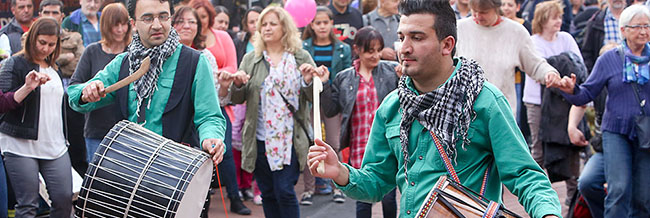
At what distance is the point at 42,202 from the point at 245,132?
2083 millimetres

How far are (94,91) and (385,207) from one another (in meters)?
2.90

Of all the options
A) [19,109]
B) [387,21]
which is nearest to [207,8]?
[387,21]

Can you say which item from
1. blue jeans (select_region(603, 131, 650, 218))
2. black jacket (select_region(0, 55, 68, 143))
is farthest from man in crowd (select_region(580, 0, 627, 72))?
black jacket (select_region(0, 55, 68, 143))

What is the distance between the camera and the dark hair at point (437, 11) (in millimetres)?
3309

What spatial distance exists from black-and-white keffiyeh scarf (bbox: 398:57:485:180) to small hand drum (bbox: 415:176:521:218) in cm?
26

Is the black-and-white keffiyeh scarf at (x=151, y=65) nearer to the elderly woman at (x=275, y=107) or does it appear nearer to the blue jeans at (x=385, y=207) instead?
the elderly woman at (x=275, y=107)

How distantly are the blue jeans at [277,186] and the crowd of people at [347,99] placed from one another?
1 cm

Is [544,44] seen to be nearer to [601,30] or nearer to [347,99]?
[601,30]

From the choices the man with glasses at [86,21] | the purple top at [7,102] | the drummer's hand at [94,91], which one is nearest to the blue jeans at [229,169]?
the purple top at [7,102]

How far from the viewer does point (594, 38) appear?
10.6 metres

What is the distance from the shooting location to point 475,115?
330 cm

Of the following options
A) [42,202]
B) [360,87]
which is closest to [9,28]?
[42,202]

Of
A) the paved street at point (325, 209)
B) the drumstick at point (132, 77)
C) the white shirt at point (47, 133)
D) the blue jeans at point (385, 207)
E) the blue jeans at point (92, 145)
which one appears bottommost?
the paved street at point (325, 209)

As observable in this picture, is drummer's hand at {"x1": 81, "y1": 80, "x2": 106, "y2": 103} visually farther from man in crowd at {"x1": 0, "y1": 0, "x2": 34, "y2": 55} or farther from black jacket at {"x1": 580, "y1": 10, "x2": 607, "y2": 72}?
black jacket at {"x1": 580, "y1": 10, "x2": 607, "y2": 72}
